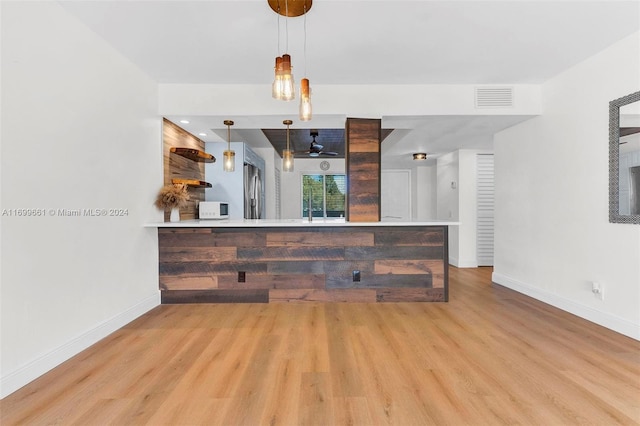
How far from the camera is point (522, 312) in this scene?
3.03 meters

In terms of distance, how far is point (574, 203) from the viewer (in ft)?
9.82

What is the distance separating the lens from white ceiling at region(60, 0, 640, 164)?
2080 millimetres

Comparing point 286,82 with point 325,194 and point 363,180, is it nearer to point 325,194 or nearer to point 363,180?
point 363,180

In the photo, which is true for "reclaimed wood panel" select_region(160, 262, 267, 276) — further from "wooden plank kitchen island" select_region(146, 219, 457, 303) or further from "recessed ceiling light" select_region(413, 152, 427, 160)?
"recessed ceiling light" select_region(413, 152, 427, 160)

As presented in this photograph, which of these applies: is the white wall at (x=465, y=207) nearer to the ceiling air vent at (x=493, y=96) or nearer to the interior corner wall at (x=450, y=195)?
the interior corner wall at (x=450, y=195)

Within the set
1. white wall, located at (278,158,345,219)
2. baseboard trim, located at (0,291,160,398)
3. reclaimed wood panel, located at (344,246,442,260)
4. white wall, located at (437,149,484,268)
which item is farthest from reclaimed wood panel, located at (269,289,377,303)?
white wall, located at (278,158,345,219)

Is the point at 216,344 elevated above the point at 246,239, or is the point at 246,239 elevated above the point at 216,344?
the point at 246,239

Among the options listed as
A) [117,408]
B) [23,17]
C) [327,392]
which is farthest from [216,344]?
[23,17]

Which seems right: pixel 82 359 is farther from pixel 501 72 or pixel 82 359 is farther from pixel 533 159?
pixel 533 159

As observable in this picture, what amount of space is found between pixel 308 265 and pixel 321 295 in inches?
14.6

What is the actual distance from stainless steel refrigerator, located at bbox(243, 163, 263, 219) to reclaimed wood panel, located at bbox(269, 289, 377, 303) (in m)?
1.75

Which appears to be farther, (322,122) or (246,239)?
(322,122)

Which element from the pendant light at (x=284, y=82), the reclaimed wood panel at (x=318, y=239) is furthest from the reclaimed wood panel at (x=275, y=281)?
the pendant light at (x=284, y=82)

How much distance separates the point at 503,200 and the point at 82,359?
487 centimetres
